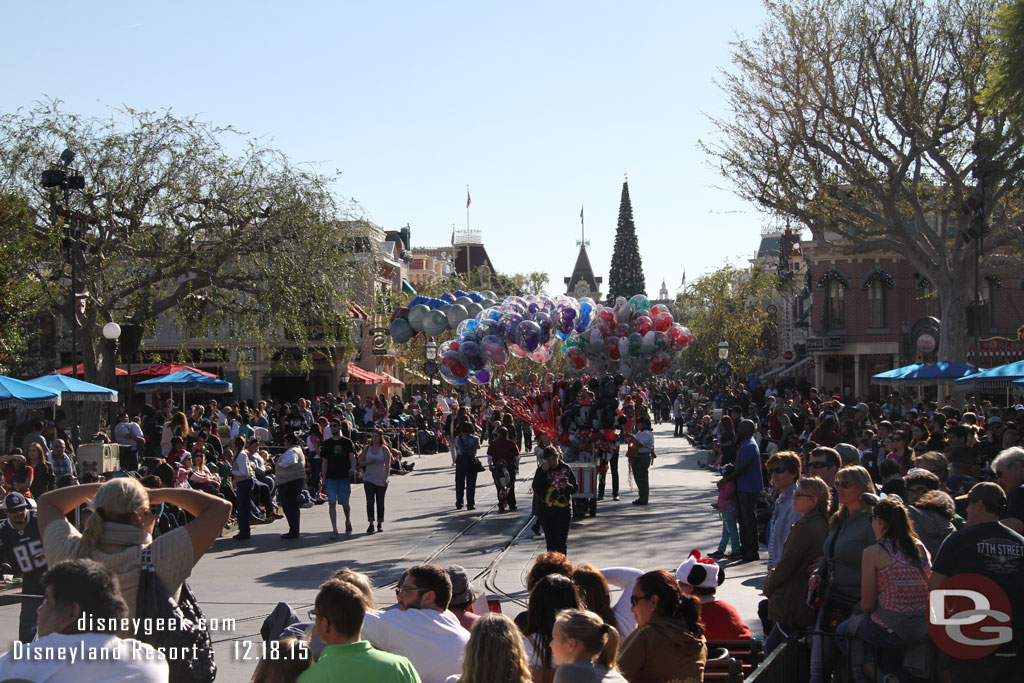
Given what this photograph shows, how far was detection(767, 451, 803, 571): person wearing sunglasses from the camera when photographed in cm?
789

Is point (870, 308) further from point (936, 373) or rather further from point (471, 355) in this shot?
point (471, 355)

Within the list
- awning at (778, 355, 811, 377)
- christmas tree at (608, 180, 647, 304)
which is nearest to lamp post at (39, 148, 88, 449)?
awning at (778, 355, 811, 377)

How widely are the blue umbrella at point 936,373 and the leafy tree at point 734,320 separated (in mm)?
35684

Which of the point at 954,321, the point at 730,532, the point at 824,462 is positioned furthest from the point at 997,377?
the point at 824,462

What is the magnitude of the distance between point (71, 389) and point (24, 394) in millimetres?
1758

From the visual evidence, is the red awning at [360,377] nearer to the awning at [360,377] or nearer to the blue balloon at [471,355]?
the awning at [360,377]

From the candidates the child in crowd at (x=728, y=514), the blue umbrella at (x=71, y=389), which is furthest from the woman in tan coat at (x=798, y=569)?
the blue umbrella at (x=71, y=389)

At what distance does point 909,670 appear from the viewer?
6176mm

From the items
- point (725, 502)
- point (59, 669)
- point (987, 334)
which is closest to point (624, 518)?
point (725, 502)

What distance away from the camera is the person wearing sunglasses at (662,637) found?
16.2 feet

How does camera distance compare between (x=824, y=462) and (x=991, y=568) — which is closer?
(x=991, y=568)

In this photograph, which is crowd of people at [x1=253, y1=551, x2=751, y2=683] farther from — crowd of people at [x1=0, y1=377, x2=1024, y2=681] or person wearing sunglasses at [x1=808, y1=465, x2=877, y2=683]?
person wearing sunglasses at [x1=808, y1=465, x2=877, y2=683]

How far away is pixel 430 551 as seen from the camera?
45.1ft

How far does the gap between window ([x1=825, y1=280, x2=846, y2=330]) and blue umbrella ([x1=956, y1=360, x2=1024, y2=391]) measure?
98.1 ft
